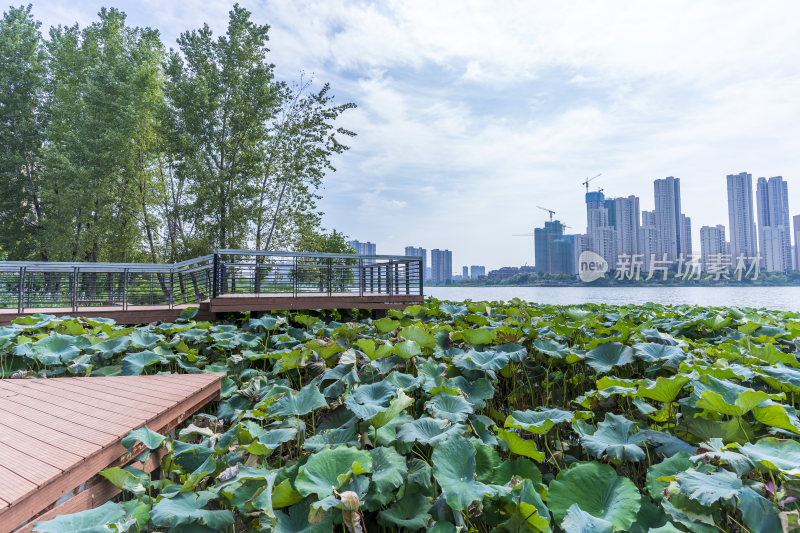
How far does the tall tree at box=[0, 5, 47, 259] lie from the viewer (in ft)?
Answer: 48.5

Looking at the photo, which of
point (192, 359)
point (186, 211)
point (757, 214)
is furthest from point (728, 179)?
point (192, 359)

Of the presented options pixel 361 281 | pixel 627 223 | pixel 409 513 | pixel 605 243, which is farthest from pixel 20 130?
pixel 627 223

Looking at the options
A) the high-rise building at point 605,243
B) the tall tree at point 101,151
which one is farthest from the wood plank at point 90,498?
the high-rise building at point 605,243

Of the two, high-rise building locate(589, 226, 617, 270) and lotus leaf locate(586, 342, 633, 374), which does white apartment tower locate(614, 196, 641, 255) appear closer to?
high-rise building locate(589, 226, 617, 270)

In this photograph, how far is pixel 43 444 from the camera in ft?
6.50

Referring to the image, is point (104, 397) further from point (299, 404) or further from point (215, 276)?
point (215, 276)

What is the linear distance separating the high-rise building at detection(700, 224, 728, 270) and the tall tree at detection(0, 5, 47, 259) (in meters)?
51.2

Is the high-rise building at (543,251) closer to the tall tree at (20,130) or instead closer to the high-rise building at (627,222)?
the high-rise building at (627,222)

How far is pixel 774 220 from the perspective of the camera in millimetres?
41625

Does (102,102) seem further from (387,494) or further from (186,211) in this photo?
(387,494)

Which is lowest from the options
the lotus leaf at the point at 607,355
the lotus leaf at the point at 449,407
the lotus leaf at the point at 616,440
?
the lotus leaf at the point at 616,440

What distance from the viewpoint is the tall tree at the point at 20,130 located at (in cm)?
1478

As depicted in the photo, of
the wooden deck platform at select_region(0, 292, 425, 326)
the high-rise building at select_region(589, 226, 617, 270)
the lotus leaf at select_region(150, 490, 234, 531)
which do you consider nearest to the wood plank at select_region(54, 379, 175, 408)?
the lotus leaf at select_region(150, 490, 234, 531)

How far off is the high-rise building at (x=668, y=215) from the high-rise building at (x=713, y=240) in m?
2.37
